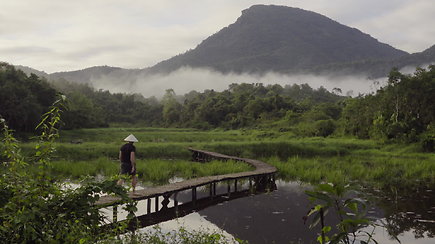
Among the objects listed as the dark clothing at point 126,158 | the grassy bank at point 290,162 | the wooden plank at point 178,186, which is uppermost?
the dark clothing at point 126,158

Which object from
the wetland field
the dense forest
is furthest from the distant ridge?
the wetland field

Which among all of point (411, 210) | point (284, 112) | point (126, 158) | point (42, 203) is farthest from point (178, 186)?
point (284, 112)

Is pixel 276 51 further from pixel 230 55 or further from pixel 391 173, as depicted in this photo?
pixel 391 173

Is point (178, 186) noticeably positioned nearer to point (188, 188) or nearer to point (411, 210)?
point (188, 188)

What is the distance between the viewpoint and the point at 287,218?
10195mm

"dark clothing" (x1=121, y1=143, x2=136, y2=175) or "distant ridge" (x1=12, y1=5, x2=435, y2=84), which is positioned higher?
"distant ridge" (x1=12, y1=5, x2=435, y2=84)

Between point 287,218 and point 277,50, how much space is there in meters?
176

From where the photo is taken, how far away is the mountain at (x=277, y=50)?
17212 centimetres

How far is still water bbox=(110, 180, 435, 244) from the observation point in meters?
8.70

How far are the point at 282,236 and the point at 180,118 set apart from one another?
62823mm

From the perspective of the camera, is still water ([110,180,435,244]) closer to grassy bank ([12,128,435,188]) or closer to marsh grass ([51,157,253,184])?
marsh grass ([51,157,253,184])

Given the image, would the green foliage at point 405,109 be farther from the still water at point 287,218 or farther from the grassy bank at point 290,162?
the still water at point 287,218

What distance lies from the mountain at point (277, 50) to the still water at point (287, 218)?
158 metres

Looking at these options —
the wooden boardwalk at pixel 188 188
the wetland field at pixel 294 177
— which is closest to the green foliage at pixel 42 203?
the wetland field at pixel 294 177
